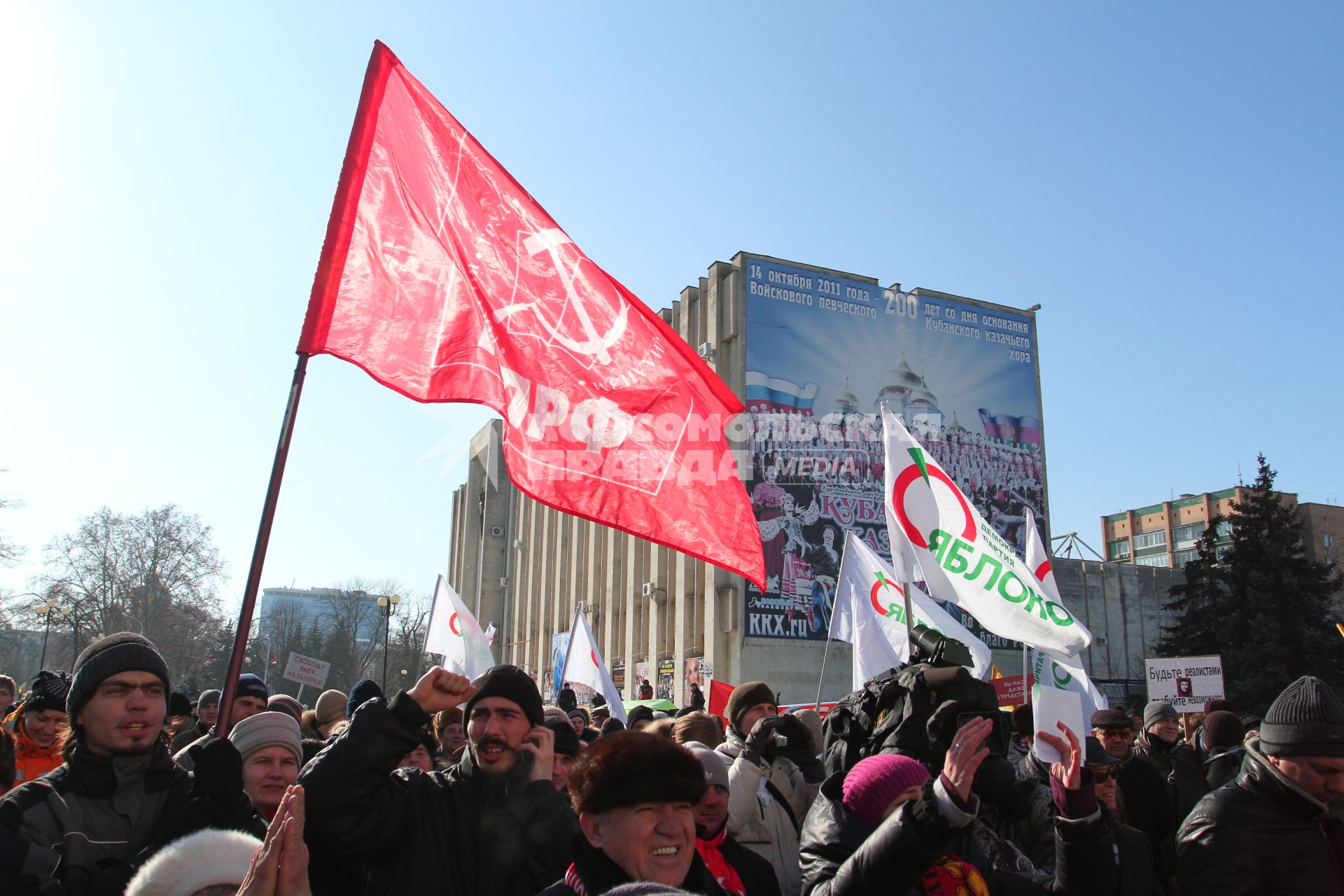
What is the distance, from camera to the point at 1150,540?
107 metres

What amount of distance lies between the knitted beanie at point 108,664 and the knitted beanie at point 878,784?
2.20m

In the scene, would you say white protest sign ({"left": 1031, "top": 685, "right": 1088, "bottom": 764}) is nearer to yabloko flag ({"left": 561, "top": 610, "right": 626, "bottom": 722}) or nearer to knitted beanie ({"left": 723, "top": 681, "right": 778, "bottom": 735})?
knitted beanie ({"left": 723, "top": 681, "right": 778, "bottom": 735})

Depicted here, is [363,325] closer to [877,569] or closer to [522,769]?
[522,769]

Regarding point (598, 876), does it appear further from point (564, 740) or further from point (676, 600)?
point (676, 600)

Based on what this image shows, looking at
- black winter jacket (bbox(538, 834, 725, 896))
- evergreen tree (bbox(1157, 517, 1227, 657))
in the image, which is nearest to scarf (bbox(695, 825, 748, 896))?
black winter jacket (bbox(538, 834, 725, 896))

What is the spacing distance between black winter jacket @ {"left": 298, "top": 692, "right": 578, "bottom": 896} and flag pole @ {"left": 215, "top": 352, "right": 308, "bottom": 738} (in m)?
0.51

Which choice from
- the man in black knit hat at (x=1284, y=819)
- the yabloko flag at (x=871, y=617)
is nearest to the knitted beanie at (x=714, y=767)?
the man in black knit hat at (x=1284, y=819)

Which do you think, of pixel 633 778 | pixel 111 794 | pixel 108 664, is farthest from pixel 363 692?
pixel 633 778

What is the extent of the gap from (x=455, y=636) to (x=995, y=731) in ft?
38.6

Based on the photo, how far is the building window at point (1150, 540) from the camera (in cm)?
10550

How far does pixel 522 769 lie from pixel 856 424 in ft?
105

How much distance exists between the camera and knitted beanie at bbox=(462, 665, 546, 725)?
3.39m

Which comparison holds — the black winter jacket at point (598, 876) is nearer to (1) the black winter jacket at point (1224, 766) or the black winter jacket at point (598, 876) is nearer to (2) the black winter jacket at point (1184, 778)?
(1) the black winter jacket at point (1224, 766)

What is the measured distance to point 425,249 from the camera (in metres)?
5.20
